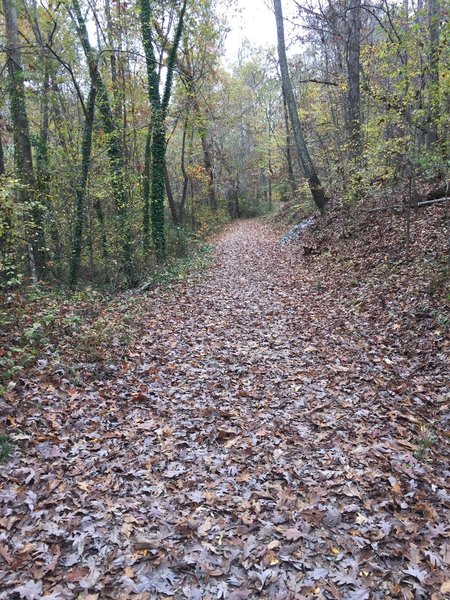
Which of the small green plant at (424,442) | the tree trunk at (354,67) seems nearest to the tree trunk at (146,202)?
the tree trunk at (354,67)

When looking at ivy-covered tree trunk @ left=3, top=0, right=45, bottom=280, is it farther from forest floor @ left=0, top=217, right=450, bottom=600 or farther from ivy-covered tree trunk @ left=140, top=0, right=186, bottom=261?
forest floor @ left=0, top=217, right=450, bottom=600

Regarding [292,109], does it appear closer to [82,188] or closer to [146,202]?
[146,202]

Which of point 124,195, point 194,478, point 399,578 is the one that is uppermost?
point 124,195

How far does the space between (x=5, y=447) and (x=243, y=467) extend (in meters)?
2.56

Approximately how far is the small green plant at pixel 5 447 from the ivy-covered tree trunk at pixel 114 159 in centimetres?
874

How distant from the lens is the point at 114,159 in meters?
12.9

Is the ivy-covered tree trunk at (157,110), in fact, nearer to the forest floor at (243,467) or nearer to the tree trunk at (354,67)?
the tree trunk at (354,67)

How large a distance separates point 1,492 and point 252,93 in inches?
1606

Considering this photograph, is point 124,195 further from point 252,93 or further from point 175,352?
point 252,93

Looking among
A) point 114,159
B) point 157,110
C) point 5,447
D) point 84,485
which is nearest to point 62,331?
point 5,447

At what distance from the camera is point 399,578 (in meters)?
3.08

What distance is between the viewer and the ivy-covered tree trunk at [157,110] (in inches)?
553

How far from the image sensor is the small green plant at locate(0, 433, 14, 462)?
4204 mm

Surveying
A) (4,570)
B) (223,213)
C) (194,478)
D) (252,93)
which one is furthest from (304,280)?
(252,93)
